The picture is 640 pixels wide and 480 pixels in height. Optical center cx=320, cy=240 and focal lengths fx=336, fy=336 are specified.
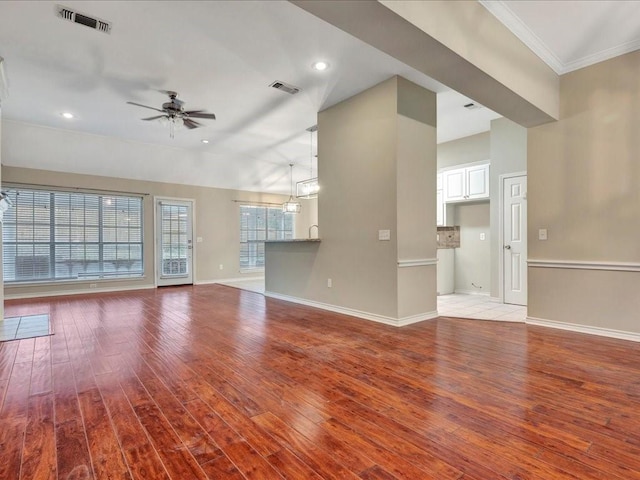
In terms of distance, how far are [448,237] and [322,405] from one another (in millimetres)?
5301

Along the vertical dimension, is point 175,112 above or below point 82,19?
below

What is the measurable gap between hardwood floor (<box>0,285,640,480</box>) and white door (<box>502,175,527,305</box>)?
5.33ft

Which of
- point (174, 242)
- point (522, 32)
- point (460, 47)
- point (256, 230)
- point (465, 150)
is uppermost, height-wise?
point (522, 32)

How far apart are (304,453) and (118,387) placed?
4.98 feet

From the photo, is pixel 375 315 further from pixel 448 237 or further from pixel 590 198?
pixel 448 237

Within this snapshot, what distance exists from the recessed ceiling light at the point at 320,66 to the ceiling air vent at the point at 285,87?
58cm

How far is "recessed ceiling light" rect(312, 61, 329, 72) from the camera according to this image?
148 inches

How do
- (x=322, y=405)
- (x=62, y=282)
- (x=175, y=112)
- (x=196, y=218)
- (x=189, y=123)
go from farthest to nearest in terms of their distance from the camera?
(x=196, y=218) < (x=62, y=282) < (x=189, y=123) < (x=175, y=112) < (x=322, y=405)

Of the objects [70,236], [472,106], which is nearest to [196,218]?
[70,236]

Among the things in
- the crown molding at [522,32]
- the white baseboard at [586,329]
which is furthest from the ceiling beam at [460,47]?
the white baseboard at [586,329]

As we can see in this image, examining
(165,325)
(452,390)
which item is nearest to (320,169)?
(165,325)

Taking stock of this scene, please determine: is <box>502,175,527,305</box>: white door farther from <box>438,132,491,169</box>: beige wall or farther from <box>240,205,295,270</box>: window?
<box>240,205,295,270</box>: window

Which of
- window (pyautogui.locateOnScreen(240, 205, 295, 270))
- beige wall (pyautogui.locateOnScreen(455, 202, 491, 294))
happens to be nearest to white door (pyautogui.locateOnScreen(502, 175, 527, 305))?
beige wall (pyautogui.locateOnScreen(455, 202, 491, 294))

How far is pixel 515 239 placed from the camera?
529 centimetres
